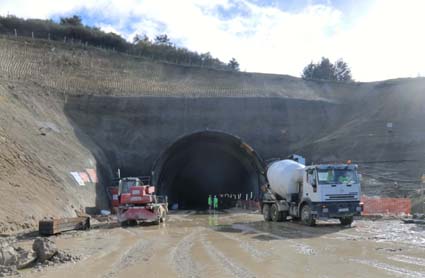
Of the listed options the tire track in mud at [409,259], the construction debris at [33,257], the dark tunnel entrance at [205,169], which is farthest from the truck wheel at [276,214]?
the construction debris at [33,257]

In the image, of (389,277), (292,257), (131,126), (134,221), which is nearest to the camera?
(389,277)

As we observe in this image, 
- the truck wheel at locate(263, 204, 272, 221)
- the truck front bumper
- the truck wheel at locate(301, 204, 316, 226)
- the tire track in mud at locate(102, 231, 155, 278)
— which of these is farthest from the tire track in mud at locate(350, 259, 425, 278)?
the truck wheel at locate(263, 204, 272, 221)

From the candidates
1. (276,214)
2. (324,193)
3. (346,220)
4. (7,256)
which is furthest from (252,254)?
(276,214)

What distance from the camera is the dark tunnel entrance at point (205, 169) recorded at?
3447cm

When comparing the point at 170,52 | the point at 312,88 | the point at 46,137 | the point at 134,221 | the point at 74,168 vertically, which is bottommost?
the point at 134,221

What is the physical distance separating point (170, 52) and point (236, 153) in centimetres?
2941

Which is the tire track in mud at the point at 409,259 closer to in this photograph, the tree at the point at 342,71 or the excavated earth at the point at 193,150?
the excavated earth at the point at 193,150

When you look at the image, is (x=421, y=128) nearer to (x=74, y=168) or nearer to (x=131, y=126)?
(x=131, y=126)

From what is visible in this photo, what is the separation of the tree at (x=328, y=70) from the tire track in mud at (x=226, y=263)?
69076mm

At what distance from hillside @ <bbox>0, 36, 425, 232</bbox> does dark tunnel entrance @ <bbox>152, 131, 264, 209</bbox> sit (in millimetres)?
2149

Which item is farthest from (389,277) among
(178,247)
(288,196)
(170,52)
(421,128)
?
(170,52)

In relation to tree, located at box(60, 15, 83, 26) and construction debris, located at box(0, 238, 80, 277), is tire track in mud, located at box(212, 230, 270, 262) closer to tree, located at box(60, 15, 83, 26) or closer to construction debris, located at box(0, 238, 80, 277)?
construction debris, located at box(0, 238, 80, 277)

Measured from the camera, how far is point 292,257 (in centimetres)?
1072

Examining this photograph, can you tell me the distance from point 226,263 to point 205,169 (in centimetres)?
3904
